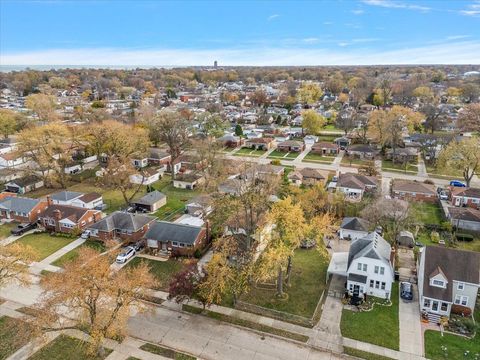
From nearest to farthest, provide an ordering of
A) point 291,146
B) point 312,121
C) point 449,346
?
point 449,346
point 291,146
point 312,121

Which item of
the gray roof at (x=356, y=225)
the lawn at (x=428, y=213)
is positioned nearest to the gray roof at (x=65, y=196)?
the gray roof at (x=356, y=225)

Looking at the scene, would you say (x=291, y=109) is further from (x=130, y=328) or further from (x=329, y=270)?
(x=130, y=328)

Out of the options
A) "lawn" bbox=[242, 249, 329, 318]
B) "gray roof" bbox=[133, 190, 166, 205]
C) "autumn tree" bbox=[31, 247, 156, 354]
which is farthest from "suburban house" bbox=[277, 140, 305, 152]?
"autumn tree" bbox=[31, 247, 156, 354]

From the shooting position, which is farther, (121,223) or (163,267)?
(121,223)

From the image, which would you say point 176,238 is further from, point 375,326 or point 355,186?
point 355,186

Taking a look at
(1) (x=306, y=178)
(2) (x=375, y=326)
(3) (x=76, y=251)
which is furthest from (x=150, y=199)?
(2) (x=375, y=326)

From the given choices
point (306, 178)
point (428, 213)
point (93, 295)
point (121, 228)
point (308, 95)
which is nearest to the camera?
point (93, 295)
